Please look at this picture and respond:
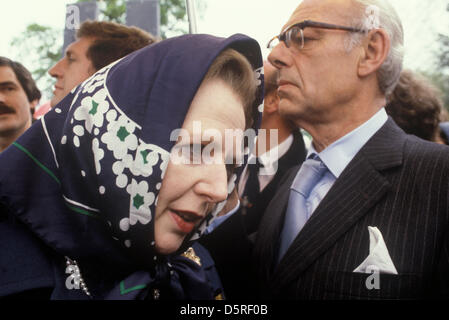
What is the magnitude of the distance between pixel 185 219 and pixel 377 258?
441 mm

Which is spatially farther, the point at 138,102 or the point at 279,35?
the point at 279,35

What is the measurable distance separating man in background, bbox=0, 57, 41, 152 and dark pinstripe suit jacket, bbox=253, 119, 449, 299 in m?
0.87

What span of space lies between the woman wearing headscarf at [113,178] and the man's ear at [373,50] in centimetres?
53

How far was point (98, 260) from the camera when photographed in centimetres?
63

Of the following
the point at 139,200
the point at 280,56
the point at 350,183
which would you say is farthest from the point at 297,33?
the point at 139,200

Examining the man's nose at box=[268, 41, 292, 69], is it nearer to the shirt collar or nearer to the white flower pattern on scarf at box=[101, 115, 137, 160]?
the shirt collar

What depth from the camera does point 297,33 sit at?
3.35ft

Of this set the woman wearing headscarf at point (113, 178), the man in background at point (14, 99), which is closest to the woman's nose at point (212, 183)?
the woman wearing headscarf at point (113, 178)

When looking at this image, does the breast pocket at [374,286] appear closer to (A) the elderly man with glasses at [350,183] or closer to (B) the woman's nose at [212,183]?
(A) the elderly man with glasses at [350,183]

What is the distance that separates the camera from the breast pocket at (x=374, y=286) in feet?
2.31

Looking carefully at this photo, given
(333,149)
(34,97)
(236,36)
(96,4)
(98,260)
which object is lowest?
(98,260)

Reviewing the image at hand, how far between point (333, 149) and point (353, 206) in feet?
0.73
